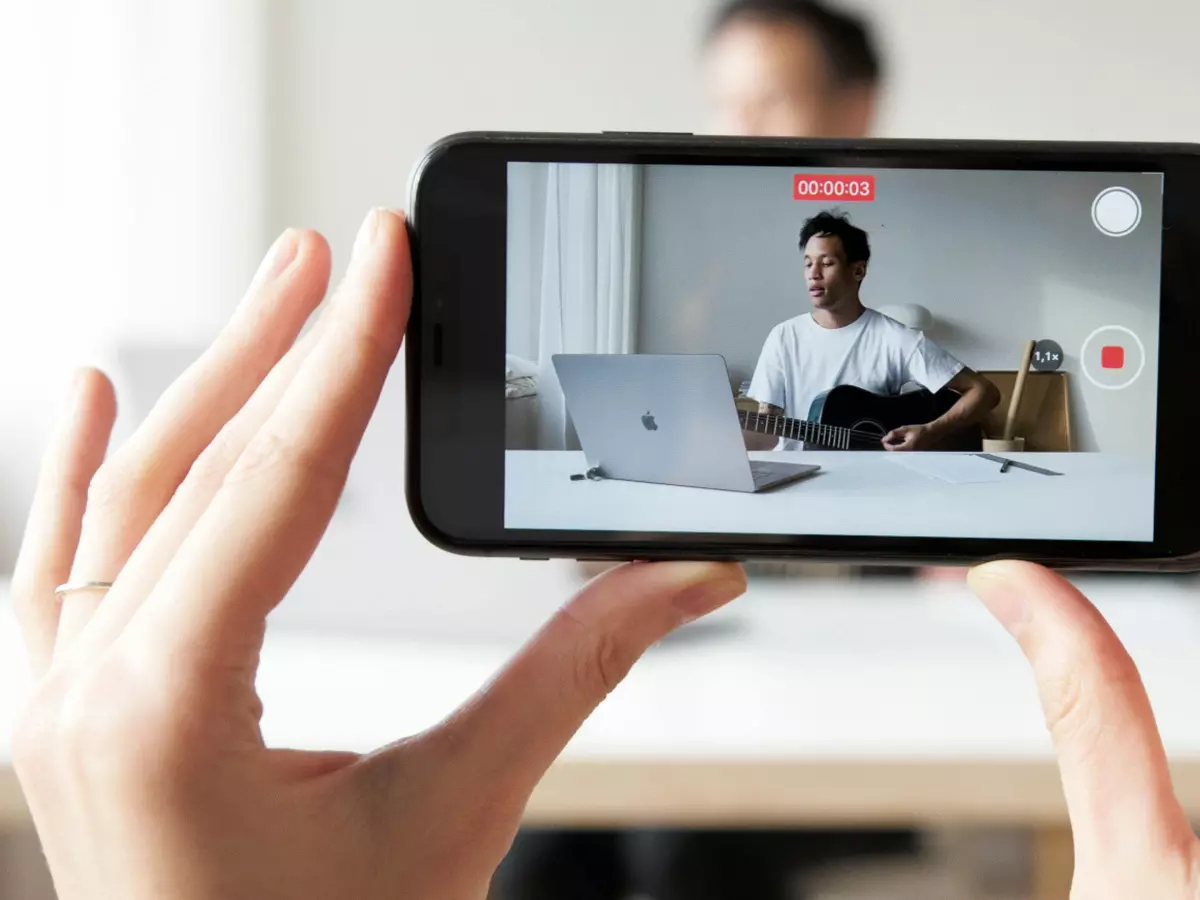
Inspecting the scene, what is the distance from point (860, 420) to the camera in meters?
0.41

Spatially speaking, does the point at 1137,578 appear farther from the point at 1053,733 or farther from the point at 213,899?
the point at 213,899

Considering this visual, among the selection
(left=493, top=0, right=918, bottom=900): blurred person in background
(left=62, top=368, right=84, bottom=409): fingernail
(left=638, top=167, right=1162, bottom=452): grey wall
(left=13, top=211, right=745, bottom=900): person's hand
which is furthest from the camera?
(left=493, top=0, right=918, bottom=900): blurred person in background

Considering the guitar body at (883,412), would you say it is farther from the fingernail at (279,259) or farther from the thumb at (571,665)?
the fingernail at (279,259)

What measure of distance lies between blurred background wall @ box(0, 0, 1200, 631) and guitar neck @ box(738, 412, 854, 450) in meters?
0.52

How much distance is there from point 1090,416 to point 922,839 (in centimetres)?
58

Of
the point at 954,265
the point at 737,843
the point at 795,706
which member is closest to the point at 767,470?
the point at 954,265

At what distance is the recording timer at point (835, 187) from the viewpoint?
389mm

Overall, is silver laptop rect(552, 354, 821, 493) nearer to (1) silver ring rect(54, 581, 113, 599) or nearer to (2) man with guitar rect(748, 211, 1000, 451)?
(2) man with guitar rect(748, 211, 1000, 451)

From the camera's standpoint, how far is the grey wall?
39 centimetres

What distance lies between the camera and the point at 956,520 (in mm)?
401

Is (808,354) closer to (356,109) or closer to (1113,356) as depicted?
(1113,356)

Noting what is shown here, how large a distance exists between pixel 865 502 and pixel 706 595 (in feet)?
0.29

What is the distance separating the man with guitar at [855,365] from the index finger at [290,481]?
0.17 metres

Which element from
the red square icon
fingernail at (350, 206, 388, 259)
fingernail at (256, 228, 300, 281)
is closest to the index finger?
fingernail at (350, 206, 388, 259)
